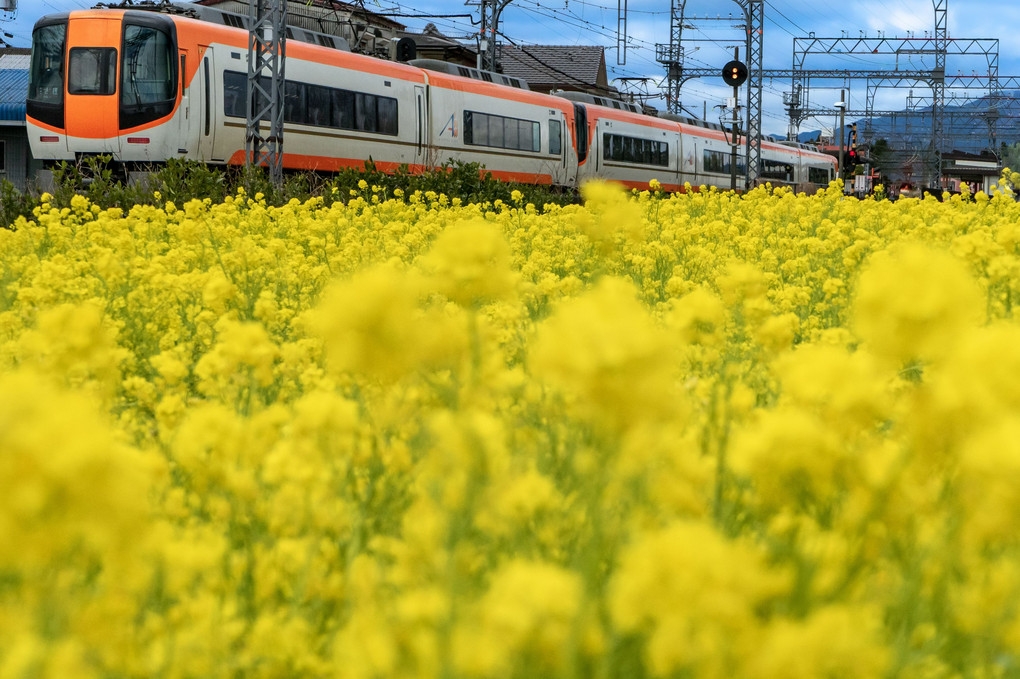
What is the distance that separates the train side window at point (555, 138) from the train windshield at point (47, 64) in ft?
34.2

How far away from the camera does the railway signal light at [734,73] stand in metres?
22.4

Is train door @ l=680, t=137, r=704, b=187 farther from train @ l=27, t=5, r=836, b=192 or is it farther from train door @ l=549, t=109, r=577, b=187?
train door @ l=549, t=109, r=577, b=187

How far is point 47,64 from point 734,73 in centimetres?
1373

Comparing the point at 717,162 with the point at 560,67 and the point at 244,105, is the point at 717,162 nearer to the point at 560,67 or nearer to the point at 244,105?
the point at 244,105

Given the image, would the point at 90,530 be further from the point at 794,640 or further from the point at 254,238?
the point at 254,238

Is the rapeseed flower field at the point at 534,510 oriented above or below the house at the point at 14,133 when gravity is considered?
below

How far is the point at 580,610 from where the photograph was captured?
1078mm

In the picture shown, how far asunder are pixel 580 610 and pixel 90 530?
49 cm

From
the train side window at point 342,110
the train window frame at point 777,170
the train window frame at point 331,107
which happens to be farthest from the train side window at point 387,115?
the train window frame at point 777,170

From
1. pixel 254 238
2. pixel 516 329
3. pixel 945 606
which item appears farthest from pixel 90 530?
pixel 254 238

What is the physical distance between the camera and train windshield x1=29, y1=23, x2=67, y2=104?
47.8ft

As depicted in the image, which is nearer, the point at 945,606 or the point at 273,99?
the point at 945,606

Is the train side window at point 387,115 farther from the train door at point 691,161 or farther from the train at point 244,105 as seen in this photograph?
the train door at point 691,161

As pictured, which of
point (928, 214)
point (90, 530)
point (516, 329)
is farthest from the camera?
point (928, 214)
